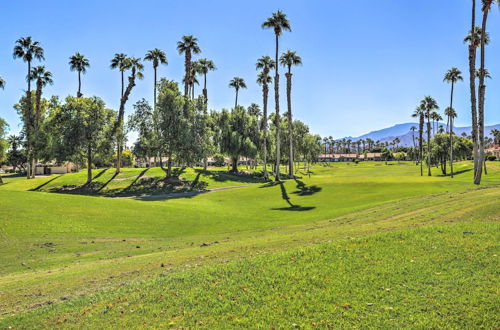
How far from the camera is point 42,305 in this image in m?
9.69

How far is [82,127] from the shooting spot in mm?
51688

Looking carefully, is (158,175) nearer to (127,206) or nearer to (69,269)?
(127,206)

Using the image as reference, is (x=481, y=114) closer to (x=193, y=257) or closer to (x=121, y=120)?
(x=193, y=257)

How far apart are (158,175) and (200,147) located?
34.5 ft

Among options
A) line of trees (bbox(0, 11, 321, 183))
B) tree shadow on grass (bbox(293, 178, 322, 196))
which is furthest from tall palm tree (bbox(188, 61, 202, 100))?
tree shadow on grass (bbox(293, 178, 322, 196))

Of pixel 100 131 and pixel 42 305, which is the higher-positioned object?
pixel 100 131

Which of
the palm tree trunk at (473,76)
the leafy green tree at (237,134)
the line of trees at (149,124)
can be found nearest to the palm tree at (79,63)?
the line of trees at (149,124)

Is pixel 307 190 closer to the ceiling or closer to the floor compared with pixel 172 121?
closer to the floor

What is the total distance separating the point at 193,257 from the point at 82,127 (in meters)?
45.6

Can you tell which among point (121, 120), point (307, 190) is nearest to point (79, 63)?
point (121, 120)

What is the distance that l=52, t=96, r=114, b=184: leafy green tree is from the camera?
5156cm

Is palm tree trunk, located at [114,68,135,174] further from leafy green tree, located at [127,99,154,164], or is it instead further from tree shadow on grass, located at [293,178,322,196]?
tree shadow on grass, located at [293,178,322,196]

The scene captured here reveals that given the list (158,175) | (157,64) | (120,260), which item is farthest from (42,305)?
(157,64)

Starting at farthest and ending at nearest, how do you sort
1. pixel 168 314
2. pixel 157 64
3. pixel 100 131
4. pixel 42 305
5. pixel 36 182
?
pixel 157 64
pixel 36 182
pixel 100 131
pixel 42 305
pixel 168 314
